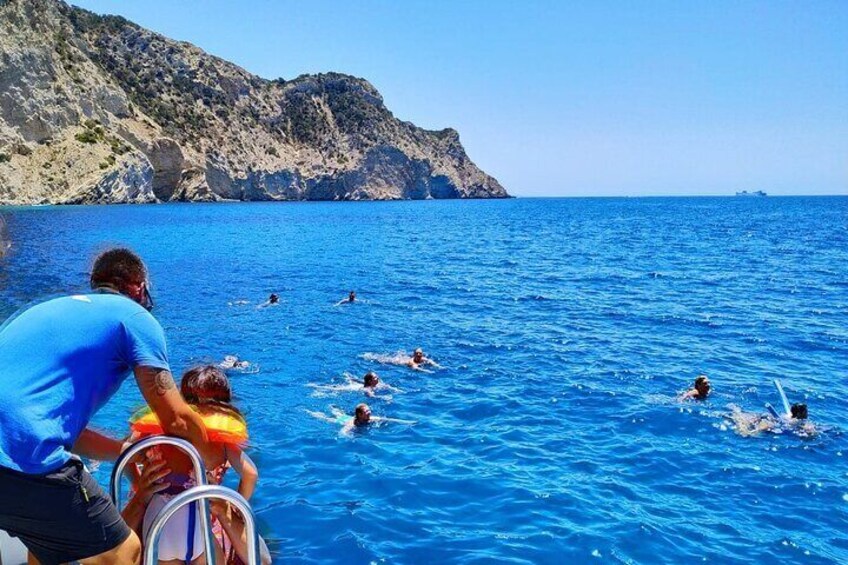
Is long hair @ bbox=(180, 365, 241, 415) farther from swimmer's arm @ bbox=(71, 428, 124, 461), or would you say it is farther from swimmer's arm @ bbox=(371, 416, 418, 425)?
swimmer's arm @ bbox=(371, 416, 418, 425)

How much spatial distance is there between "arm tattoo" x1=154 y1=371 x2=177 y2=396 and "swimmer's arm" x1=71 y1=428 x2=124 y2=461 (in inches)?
43.7

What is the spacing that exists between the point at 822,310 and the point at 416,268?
22751 mm

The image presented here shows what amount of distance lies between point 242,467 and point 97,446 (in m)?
0.92

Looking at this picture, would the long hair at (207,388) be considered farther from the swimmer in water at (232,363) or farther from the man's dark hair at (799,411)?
the swimmer in water at (232,363)

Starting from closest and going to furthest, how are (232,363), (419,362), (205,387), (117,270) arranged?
(117,270) → (205,387) → (232,363) → (419,362)

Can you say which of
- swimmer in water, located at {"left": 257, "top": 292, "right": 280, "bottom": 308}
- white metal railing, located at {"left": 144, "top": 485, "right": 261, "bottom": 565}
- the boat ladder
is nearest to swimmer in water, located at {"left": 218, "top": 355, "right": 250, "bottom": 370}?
swimmer in water, located at {"left": 257, "top": 292, "right": 280, "bottom": 308}

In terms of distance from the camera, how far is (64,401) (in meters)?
3.22

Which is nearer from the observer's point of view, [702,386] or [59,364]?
[59,364]

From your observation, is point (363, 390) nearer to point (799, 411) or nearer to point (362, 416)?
point (362, 416)

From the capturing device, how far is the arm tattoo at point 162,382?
3330 millimetres

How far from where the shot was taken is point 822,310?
28.1 metres

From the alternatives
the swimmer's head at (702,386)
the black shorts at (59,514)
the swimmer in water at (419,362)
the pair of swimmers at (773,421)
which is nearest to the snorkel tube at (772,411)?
the pair of swimmers at (773,421)

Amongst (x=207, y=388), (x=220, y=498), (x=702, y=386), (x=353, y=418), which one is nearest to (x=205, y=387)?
Answer: (x=207, y=388)

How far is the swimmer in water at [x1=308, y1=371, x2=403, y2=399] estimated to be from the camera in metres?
15.7
